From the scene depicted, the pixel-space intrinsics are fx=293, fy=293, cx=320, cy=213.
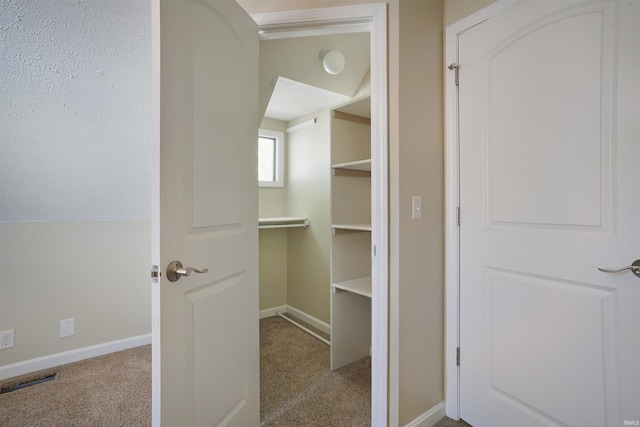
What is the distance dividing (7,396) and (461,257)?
112 inches

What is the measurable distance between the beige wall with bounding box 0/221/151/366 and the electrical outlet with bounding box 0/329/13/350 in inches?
1.2

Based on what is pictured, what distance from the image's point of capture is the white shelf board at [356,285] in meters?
1.94

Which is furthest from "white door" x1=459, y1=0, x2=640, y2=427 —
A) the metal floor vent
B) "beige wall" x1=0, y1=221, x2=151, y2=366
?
the metal floor vent

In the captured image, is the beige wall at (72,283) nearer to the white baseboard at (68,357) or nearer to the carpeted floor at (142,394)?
the white baseboard at (68,357)

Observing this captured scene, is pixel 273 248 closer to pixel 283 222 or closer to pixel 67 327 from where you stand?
pixel 283 222

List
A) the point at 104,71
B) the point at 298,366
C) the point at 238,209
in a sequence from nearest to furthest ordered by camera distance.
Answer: the point at 238,209 < the point at 104,71 < the point at 298,366

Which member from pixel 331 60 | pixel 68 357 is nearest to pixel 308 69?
pixel 331 60

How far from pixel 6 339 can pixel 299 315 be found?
7.24ft

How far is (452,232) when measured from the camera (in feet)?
5.18

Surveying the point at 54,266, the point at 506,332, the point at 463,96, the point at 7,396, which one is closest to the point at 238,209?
the point at 463,96

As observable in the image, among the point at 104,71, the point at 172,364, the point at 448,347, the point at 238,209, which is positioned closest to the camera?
the point at 172,364

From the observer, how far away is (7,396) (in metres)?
1.81

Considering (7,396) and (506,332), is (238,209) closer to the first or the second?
(506,332)

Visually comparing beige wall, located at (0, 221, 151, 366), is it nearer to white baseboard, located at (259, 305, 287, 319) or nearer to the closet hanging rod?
white baseboard, located at (259, 305, 287, 319)
